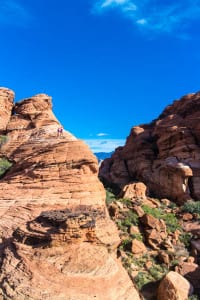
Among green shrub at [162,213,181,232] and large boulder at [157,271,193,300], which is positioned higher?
green shrub at [162,213,181,232]

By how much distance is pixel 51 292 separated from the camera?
12.0m

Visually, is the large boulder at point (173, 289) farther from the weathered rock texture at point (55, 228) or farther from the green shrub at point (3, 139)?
the green shrub at point (3, 139)

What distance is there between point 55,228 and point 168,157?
25.7 metres

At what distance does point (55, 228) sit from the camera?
14367mm

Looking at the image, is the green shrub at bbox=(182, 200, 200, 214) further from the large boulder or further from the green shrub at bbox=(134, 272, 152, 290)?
the large boulder

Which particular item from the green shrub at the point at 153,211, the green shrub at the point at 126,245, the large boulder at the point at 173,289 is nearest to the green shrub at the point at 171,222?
the green shrub at the point at 153,211

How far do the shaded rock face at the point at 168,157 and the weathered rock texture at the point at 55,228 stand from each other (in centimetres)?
1603

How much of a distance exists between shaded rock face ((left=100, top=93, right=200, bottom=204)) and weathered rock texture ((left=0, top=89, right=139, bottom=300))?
16.0 metres

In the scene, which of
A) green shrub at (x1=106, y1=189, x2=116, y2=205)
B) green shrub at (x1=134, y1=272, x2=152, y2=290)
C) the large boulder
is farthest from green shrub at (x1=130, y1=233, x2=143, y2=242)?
the large boulder

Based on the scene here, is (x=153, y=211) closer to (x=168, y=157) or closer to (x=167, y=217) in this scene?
(x=167, y=217)

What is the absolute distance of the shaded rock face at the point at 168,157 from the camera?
35.5m

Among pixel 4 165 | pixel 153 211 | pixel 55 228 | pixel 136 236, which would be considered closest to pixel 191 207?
pixel 153 211

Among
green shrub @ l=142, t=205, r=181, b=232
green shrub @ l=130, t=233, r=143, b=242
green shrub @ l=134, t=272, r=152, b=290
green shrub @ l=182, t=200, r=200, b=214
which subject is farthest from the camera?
green shrub @ l=182, t=200, r=200, b=214

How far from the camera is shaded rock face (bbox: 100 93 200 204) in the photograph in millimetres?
35469
